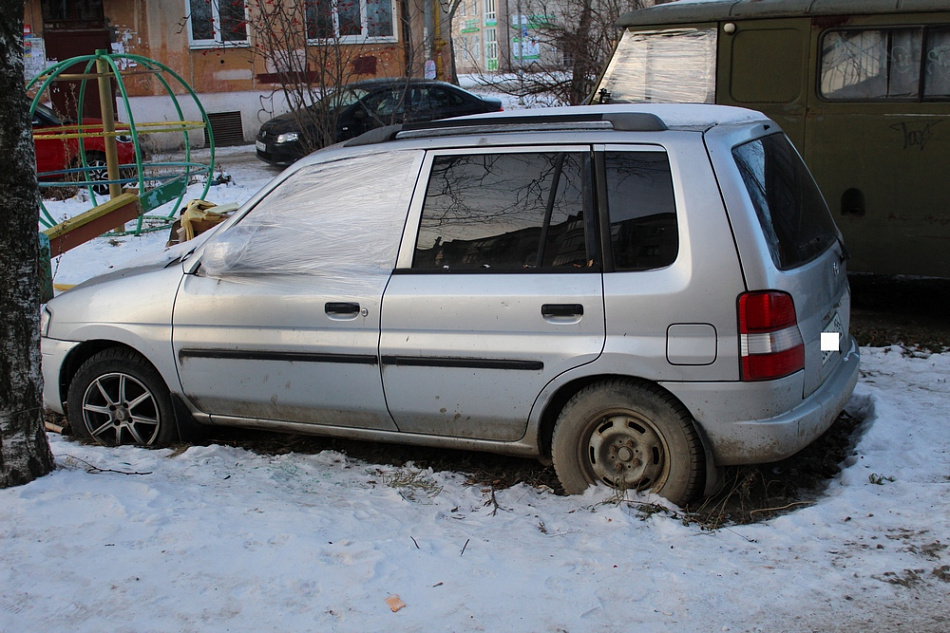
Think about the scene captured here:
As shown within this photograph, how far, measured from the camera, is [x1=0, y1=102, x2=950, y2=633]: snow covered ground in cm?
313

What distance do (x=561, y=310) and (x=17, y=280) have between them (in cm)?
237

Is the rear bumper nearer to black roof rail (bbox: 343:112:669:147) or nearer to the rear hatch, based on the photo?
the rear hatch

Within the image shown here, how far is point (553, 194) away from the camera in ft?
13.3

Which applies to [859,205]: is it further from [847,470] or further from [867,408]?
[847,470]

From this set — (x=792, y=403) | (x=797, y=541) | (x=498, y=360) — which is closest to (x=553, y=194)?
(x=498, y=360)

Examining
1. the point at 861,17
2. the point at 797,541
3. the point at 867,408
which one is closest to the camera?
the point at 797,541

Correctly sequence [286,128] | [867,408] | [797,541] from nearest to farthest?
[797,541] < [867,408] < [286,128]

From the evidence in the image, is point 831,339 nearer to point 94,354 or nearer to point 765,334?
Result: point 765,334

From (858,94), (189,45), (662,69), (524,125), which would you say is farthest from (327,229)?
(189,45)

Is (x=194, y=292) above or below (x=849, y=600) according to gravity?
above

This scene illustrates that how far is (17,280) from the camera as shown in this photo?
4012 mm

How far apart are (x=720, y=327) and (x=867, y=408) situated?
1.83 meters

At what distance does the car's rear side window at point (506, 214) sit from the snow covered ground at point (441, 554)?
1.09 meters

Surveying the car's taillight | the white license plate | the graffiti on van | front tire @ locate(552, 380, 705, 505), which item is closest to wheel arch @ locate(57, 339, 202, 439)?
front tire @ locate(552, 380, 705, 505)
